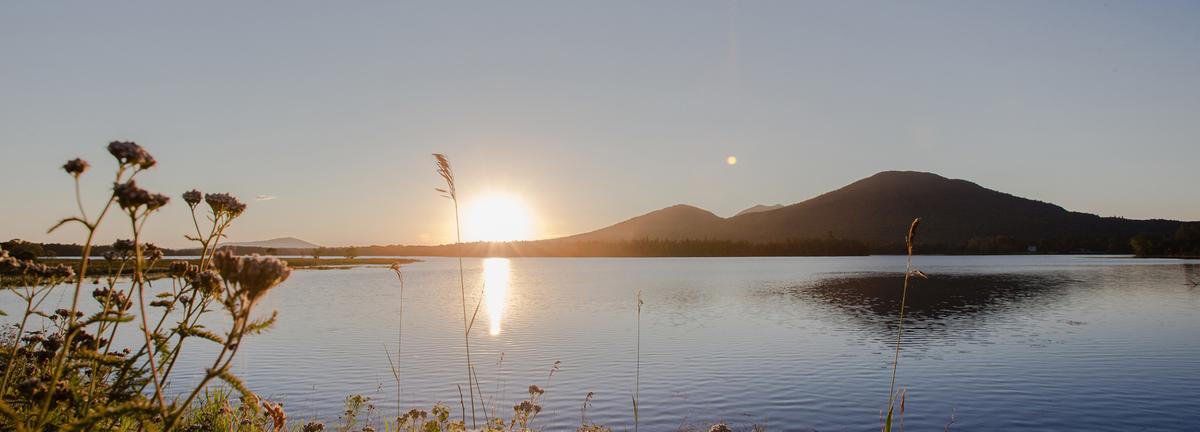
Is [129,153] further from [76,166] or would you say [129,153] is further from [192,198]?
[192,198]

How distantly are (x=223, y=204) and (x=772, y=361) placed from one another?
26764 millimetres

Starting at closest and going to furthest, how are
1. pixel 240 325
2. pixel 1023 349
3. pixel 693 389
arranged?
pixel 240 325 < pixel 693 389 < pixel 1023 349

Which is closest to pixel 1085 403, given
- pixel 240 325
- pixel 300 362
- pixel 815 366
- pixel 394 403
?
pixel 815 366

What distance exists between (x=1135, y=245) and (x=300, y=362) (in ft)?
737

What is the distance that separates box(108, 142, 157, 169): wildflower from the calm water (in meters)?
14.9

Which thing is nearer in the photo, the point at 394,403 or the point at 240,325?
the point at 240,325

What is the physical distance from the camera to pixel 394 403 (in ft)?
70.8

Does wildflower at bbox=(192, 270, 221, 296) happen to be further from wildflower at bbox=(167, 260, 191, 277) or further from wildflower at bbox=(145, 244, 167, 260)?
wildflower at bbox=(145, 244, 167, 260)

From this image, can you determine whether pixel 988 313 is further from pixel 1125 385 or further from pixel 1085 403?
pixel 1085 403

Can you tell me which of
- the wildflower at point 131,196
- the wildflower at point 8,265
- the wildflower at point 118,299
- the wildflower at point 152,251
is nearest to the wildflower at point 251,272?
the wildflower at point 131,196

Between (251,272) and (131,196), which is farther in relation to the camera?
(131,196)

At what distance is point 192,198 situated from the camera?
21.7ft

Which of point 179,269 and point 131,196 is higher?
point 131,196

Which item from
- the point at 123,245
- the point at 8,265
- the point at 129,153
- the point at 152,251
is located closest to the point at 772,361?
the point at 152,251
